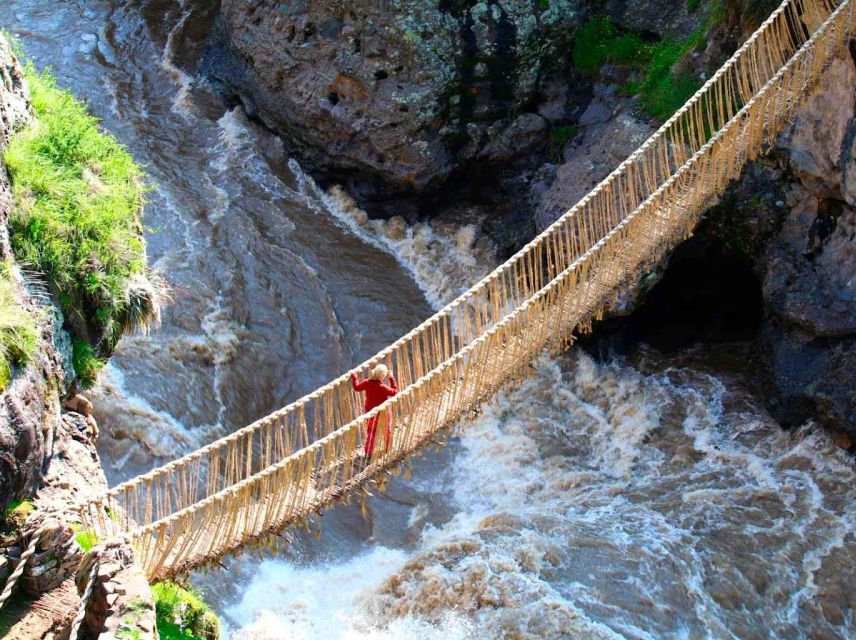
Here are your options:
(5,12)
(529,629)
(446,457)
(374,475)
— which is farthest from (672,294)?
(5,12)

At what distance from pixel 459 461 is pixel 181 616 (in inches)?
128

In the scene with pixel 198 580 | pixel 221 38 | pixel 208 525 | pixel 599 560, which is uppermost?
pixel 221 38

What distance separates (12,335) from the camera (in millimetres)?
6477

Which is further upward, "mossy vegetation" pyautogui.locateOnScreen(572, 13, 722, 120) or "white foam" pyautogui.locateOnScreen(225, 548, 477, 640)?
"mossy vegetation" pyautogui.locateOnScreen(572, 13, 722, 120)

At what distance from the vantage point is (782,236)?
10430 millimetres

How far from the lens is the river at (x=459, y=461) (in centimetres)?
858

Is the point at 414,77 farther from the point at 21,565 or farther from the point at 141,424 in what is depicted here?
the point at 21,565

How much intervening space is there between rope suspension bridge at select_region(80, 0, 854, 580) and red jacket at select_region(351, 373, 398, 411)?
0.11 m

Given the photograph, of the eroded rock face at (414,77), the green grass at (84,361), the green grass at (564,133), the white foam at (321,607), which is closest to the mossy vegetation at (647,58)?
the eroded rock face at (414,77)

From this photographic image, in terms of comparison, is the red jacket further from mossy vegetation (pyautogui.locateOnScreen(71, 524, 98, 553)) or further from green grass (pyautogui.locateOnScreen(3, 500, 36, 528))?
green grass (pyautogui.locateOnScreen(3, 500, 36, 528))

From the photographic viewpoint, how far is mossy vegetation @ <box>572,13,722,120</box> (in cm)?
1137

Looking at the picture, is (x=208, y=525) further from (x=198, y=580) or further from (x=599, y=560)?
(x=599, y=560)

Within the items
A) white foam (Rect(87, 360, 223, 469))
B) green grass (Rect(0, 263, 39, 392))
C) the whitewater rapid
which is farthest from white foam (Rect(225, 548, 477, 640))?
green grass (Rect(0, 263, 39, 392))

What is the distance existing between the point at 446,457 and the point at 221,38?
707 centimetres
